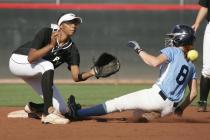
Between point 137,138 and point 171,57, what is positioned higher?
point 171,57

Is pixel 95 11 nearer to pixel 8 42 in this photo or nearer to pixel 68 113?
pixel 8 42

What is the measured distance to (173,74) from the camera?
656 centimetres

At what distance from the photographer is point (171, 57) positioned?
656 cm

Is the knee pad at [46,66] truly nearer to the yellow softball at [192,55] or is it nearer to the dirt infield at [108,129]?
the dirt infield at [108,129]

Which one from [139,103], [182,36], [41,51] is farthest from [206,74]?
[41,51]

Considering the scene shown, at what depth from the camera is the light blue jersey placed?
21.5ft

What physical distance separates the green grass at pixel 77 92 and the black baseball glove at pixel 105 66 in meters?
1.94

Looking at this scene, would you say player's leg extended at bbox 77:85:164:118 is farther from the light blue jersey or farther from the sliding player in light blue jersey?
the light blue jersey

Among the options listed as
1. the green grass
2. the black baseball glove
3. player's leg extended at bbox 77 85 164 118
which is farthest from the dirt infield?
the green grass

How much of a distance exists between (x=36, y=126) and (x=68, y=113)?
0.70m

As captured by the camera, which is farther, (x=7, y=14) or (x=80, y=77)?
(x=7, y=14)

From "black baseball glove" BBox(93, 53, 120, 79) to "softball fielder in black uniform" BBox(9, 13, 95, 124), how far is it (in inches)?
3.8

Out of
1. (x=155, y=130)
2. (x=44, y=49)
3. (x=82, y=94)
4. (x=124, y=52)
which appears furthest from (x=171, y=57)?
(x=124, y=52)

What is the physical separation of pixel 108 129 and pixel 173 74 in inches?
36.3
